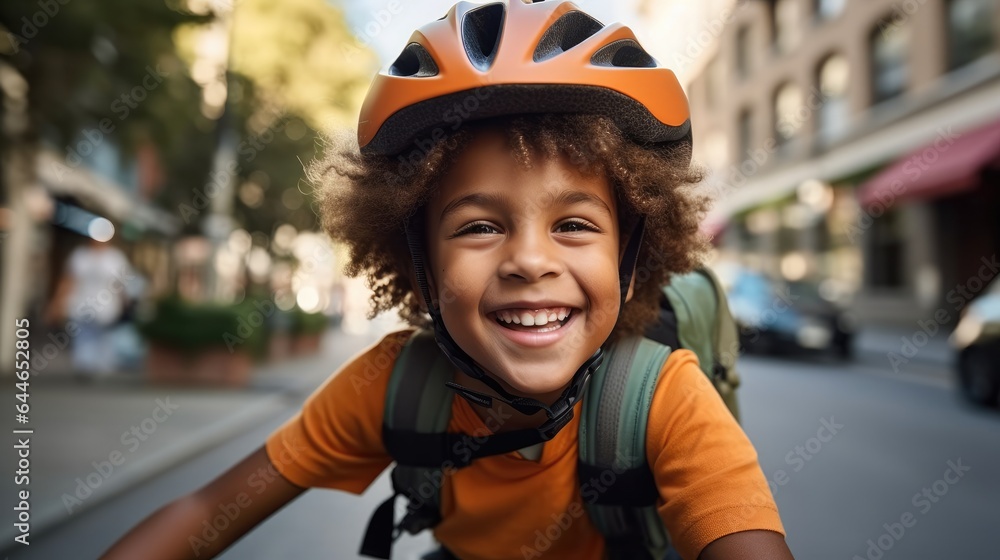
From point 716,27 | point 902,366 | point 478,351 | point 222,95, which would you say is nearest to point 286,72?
point 222,95

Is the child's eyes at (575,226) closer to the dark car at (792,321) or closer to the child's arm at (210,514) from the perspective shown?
the child's arm at (210,514)

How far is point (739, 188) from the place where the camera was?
3028 cm

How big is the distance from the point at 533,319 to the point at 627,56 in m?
0.72

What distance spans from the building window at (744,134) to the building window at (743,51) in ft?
4.95

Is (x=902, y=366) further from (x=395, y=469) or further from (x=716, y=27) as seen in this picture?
(x=716, y=27)

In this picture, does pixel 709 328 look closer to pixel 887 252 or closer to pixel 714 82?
pixel 887 252

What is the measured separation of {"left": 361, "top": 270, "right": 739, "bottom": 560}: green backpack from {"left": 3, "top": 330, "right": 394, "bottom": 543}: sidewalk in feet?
8.91

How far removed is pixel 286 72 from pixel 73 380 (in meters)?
11.2

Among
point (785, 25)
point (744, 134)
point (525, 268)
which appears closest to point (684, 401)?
point (525, 268)

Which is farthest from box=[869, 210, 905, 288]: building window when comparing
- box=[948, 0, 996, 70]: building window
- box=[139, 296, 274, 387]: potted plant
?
box=[139, 296, 274, 387]: potted plant

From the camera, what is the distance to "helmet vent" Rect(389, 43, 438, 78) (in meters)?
1.80

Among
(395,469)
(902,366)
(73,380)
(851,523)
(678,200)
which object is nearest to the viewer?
(395,469)

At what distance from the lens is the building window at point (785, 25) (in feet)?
79.6

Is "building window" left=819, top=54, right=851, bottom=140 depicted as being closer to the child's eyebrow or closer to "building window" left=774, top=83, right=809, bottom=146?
"building window" left=774, top=83, right=809, bottom=146
